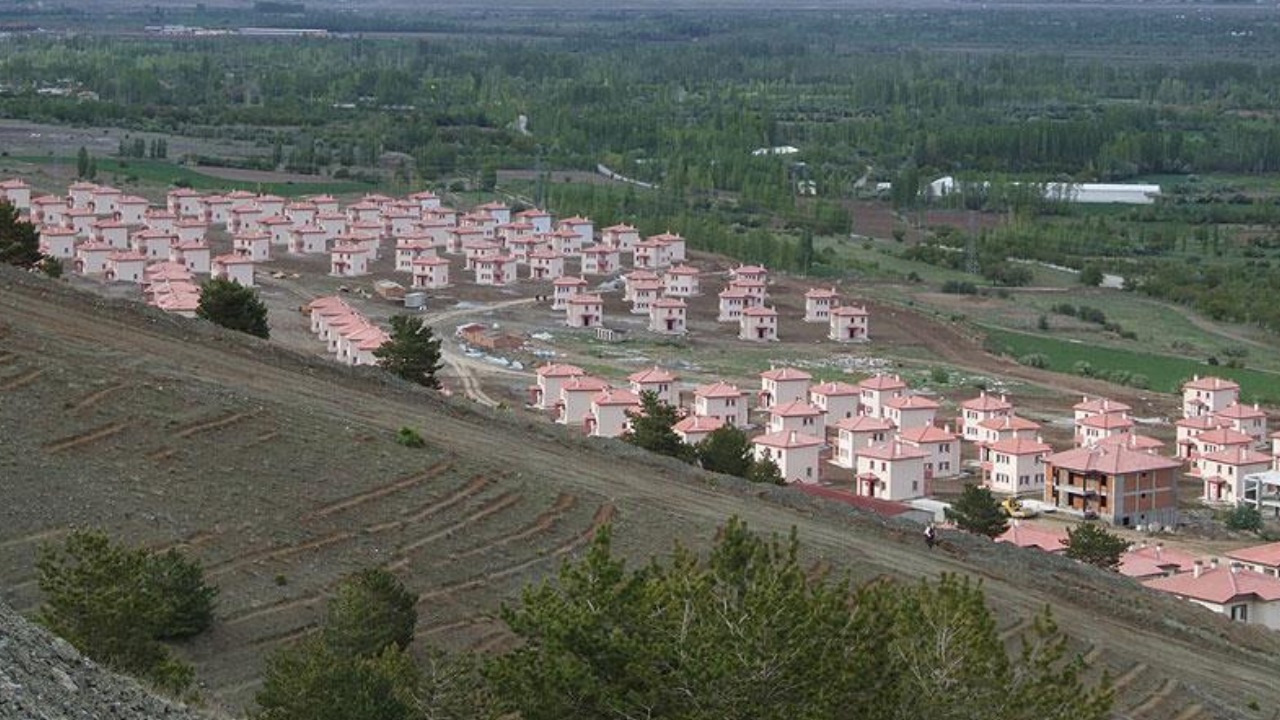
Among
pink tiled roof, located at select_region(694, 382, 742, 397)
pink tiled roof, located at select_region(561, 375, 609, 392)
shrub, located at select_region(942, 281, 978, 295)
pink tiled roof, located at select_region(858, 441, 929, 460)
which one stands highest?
pink tiled roof, located at select_region(561, 375, 609, 392)

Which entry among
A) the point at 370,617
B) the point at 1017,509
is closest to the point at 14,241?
the point at 1017,509

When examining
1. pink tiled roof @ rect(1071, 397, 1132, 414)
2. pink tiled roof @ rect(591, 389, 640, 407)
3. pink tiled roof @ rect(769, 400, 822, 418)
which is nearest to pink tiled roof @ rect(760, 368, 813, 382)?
pink tiled roof @ rect(769, 400, 822, 418)

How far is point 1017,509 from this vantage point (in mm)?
29953

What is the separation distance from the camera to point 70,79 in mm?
91688

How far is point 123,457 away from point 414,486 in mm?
2057

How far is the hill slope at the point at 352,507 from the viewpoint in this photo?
49.7 ft

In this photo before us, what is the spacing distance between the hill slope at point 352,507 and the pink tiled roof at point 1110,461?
360 inches

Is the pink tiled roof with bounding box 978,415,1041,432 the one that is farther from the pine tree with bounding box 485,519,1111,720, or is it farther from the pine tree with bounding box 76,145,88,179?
the pine tree with bounding box 76,145,88,179

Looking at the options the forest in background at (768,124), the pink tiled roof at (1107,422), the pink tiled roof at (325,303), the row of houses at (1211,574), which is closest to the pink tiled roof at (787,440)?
the pink tiled roof at (1107,422)

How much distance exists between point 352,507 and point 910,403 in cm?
1895

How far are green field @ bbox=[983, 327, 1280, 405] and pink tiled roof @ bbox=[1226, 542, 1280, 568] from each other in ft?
38.1

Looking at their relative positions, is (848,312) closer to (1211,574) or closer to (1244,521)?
(1244,521)

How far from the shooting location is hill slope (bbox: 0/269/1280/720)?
49.7 feet

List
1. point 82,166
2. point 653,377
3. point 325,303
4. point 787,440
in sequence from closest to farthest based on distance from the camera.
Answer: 1. point 787,440
2. point 653,377
3. point 325,303
4. point 82,166
